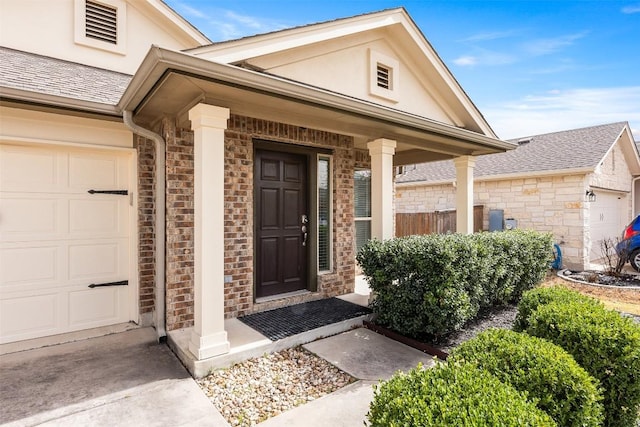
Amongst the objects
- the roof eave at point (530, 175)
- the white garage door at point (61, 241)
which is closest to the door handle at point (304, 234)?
the white garage door at point (61, 241)

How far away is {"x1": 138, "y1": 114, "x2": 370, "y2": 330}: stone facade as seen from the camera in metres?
3.98

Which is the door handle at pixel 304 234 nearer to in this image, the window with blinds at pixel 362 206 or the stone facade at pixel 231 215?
the stone facade at pixel 231 215

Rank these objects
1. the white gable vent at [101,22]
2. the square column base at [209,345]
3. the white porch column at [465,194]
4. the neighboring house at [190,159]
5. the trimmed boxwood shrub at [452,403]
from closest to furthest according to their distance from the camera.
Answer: the trimmed boxwood shrub at [452,403] → the square column base at [209,345] → the neighboring house at [190,159] → the white gable vent at [101,22] → the white porch column at [465,194]

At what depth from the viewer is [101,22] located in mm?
5617

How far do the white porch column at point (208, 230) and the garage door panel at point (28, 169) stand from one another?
6.96 ft

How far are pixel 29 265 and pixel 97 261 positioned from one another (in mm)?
664

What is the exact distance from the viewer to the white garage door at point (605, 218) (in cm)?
977

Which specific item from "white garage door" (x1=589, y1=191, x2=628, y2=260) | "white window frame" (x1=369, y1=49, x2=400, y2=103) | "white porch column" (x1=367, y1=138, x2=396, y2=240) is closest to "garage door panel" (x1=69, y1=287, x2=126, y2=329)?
"white porch column" (x1=367, y1=138, x2=396, y2=240)

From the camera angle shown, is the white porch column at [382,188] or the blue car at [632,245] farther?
the blue car at [632,245]

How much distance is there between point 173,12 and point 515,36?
296 inches

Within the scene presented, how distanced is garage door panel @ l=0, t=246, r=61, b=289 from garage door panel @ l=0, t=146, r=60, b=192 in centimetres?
72

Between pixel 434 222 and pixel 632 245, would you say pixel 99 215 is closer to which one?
pixel 434 222

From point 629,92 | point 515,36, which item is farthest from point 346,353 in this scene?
point 629,92

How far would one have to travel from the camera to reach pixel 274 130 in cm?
468
